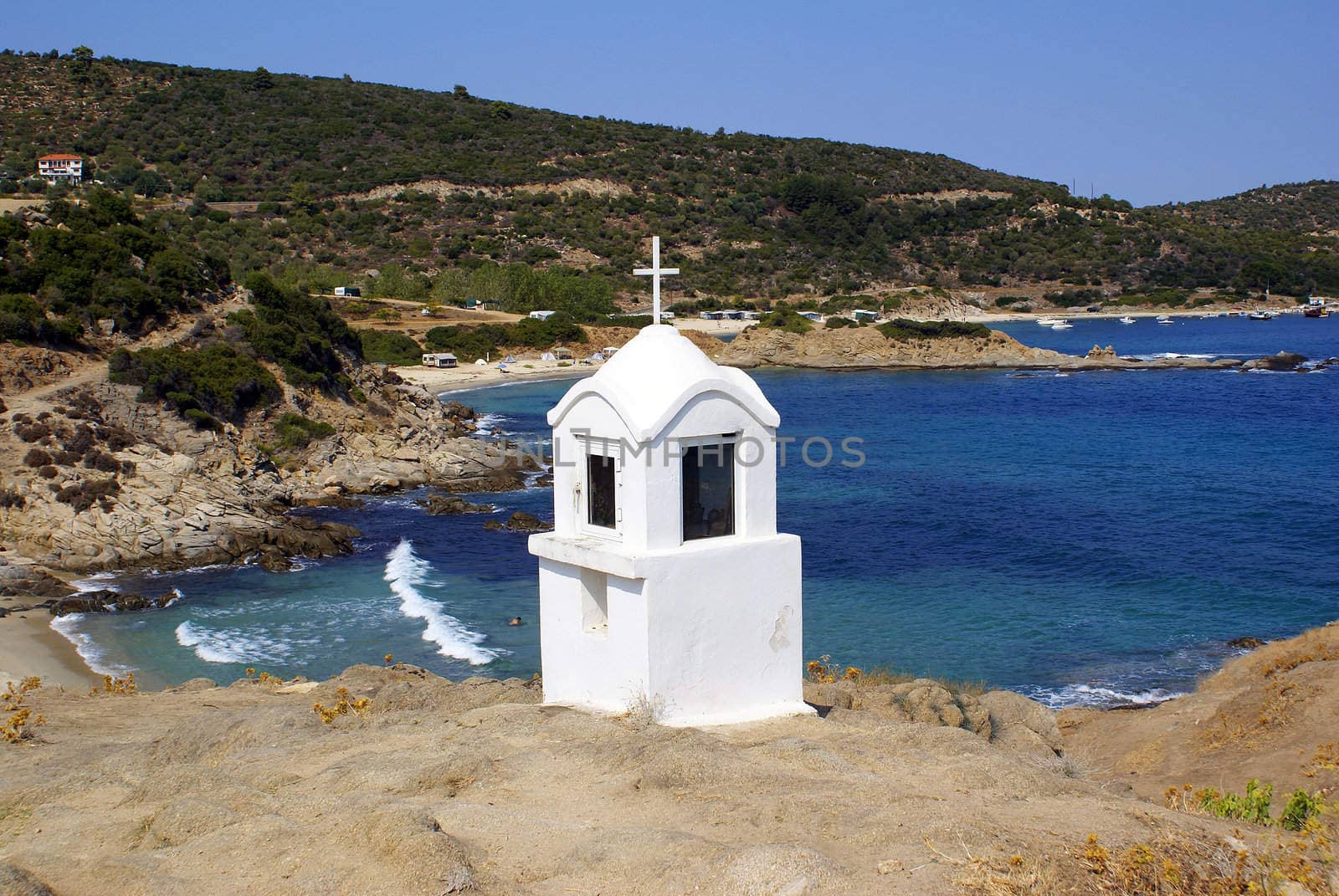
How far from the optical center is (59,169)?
8544 centimetres

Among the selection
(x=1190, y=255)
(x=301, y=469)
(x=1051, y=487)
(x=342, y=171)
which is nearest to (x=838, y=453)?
(x=1051, y=487)

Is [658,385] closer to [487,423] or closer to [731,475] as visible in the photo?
[731,475]

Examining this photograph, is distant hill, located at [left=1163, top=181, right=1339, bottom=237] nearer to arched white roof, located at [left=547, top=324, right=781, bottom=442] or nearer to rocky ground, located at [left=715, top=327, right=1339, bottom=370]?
rocky ground, located at [left=715, top=327, right=1339, bottom=370]

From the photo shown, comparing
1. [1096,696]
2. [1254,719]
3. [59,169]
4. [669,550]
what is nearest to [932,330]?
[59,169]

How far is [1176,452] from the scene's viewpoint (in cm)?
4581

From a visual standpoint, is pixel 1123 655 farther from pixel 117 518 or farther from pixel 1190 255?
pixel 1190 255

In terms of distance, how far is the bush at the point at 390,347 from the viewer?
230ft

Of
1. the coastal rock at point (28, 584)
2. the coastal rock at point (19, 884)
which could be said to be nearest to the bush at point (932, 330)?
the coastal rock at point (28, 584)

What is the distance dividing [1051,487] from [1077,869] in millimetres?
35016

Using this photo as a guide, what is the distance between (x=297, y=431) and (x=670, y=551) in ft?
100

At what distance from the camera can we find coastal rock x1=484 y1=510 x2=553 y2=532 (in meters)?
30.8

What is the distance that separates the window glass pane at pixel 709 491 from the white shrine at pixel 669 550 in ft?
0.03

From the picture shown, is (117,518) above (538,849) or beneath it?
beneath

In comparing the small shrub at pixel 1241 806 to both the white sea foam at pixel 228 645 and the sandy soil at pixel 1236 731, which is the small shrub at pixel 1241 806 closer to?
the sandy soil at pixel 1236 731
